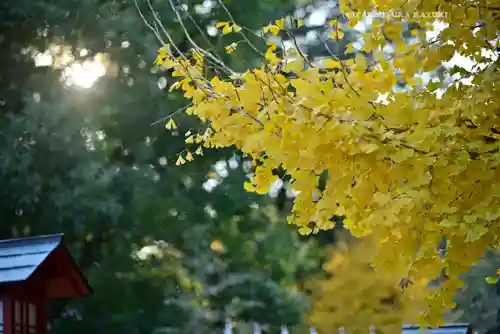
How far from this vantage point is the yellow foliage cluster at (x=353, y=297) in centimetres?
1016

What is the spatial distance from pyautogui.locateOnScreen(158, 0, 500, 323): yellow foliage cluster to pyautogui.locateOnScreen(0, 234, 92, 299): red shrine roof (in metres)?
2.98

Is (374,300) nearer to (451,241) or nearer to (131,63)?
(131,63)

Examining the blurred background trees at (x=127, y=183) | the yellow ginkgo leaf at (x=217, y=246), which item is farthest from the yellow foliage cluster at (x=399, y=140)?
the yellow ginkgo leaf at (x=217, y=246)

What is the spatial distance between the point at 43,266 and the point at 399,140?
13.3 ft

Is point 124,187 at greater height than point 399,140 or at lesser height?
greater

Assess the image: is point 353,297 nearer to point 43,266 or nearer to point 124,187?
point 124,187

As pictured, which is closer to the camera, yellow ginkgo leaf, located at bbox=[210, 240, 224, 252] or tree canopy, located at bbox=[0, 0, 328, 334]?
tree canopy, located at bbox=[0, 0, 328, 334]

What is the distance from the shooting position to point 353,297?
10.5 metres

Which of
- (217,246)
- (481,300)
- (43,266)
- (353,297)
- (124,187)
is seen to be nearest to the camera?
(43,266)

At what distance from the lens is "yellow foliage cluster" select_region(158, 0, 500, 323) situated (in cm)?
246

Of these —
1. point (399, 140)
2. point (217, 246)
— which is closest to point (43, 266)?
point (399, 140)

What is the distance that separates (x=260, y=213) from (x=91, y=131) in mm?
2461

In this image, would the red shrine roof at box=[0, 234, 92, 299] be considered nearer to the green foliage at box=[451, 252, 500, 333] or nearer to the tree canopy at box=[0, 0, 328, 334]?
the tree canopy at box=[0, 0, 328, 334]

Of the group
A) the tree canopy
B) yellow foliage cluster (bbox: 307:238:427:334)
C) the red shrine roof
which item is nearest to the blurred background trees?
the tree canopy
